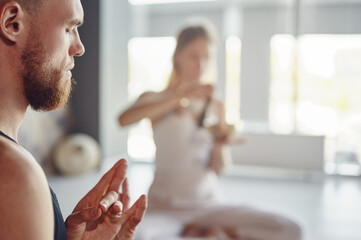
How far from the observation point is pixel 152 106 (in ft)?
6.16

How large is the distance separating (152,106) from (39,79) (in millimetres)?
1185

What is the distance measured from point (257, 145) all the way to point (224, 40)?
1357 mm

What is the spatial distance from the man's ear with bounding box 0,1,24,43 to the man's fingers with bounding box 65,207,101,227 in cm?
33

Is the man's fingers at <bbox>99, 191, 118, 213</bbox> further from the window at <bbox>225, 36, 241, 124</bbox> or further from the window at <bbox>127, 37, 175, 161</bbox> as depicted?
the window at <bbox>127, 37, 175, 161</bbox>

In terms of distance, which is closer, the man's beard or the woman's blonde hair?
the man's beard

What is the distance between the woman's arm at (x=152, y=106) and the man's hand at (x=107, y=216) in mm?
969

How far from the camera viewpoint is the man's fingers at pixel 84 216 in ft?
2.36

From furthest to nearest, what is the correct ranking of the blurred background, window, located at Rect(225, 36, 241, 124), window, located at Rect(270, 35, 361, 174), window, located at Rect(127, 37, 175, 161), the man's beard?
1. window, located at Rect(127, 37, 175, 161)
2. window, located at Rect(225, 36, 241, 124)
3. window, located at Rect(270, 35, 361, 174)
4. the blurred background
5. the man's beard

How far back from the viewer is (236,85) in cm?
486

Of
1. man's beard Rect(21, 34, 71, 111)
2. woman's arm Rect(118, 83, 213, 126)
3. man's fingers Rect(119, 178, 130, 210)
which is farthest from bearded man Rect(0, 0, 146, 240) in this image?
woman's arm Rect(118, 83, 213, 126)

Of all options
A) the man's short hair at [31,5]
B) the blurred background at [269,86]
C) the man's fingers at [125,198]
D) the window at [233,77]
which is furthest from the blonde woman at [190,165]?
the window at [233,77]

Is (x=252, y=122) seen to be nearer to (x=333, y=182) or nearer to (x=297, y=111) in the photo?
(x=297, y=111)

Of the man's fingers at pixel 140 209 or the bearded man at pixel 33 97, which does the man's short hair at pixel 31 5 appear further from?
the man's fingers at pixel 140 209

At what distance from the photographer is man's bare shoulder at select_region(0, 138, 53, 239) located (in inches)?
22.5
